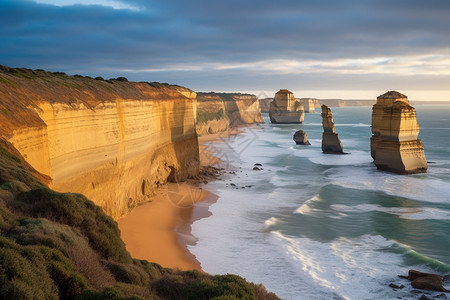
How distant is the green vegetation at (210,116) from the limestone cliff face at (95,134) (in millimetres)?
57243

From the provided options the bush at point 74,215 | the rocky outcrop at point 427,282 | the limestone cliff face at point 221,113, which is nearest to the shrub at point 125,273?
the bush at point 74,215

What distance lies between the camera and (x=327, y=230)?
824 inches

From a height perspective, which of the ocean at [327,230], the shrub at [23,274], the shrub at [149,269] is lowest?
the ocean at [327,230]

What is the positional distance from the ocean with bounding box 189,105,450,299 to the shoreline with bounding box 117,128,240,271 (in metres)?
0.62

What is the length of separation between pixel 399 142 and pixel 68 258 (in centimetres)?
3555

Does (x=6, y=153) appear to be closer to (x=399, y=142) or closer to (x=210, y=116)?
(x=399, y=142)

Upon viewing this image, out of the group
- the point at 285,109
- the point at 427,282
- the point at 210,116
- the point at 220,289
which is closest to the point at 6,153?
the point at 220,289

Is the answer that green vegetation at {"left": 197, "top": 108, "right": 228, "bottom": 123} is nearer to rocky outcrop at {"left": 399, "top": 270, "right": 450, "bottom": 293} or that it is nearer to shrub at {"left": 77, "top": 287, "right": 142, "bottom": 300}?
rocky outcrop at {"left": 399, "top": 270, "right": 450, "bottom": 293}

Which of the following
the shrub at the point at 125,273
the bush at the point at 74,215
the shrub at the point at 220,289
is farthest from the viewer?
the bush at the point at 74,215

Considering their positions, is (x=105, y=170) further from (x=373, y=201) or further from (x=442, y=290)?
(x=373, y=201)

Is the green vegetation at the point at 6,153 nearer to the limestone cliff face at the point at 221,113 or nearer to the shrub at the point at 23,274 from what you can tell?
Result: the shrub at the point at 23,274

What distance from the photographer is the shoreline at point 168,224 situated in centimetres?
1677

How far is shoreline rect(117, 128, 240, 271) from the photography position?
1677cm

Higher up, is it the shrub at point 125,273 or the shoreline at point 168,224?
the shrub at point 125,273
